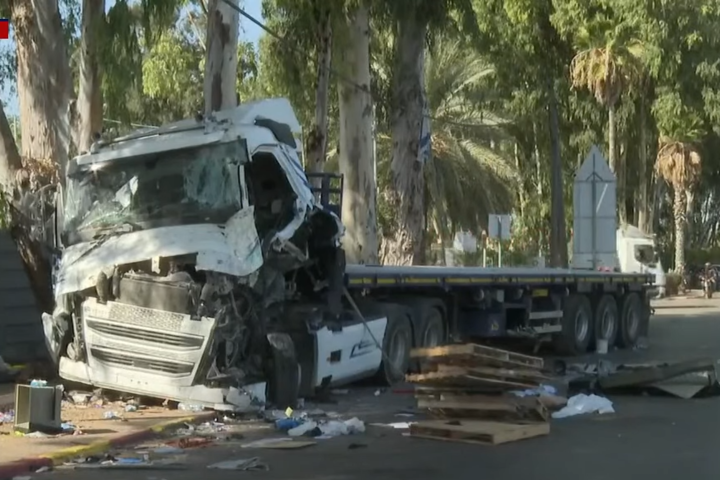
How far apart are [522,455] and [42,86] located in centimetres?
913

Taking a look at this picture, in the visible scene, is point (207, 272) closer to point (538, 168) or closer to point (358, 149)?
point (358, 149)

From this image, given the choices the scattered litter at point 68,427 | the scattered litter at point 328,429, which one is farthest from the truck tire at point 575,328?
the scattered litter at point 68,427

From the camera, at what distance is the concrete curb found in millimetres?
9406

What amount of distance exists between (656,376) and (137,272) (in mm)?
6578

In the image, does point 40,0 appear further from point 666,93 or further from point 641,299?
point 666,93

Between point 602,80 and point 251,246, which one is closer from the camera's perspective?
point 251,246

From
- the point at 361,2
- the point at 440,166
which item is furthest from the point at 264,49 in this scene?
the point at 440,166

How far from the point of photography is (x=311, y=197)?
13.6 m

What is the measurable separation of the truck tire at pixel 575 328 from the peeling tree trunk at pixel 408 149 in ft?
12.9

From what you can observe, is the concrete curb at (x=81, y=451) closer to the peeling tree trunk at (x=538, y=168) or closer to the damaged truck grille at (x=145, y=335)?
the damaged truck grille at (x=145, y=335)

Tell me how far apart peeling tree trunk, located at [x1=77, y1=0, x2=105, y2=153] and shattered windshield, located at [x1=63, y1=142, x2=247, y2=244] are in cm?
271

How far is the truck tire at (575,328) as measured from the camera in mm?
20562

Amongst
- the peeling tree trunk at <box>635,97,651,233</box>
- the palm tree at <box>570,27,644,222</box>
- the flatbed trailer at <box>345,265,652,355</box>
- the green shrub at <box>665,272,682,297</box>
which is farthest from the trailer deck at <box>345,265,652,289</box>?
the green shrub at <box>665,272,682,297</box>

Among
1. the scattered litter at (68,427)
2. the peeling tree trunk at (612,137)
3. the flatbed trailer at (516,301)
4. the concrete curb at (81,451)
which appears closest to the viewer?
the concrete curb at (81,451)
